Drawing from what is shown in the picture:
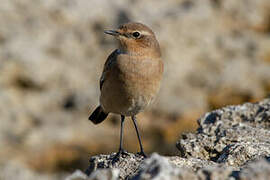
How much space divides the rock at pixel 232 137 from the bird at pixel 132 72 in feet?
2.64

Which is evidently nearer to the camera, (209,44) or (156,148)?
(156,148)

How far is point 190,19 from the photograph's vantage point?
10211mm

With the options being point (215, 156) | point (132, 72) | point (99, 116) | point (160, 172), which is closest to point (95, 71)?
point (99, 116)

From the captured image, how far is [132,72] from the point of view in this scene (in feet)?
20.1

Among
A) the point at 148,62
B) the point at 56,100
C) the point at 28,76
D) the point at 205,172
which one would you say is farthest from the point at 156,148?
the point at 205,172

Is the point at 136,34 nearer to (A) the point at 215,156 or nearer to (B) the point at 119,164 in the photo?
(A) the point at 215,156

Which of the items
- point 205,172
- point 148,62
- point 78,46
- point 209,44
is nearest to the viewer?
point 205,172

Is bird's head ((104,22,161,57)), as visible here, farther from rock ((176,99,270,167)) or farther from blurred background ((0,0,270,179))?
blurred background ((0,0,270,179))

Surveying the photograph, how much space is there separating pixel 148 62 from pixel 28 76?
3.64m

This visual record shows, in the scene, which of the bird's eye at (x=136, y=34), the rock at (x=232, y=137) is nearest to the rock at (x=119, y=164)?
the rock at (x=232, y=137)

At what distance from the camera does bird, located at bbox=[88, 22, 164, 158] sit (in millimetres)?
6102

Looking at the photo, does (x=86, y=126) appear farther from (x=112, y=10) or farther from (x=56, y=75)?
(x=112, y=10)

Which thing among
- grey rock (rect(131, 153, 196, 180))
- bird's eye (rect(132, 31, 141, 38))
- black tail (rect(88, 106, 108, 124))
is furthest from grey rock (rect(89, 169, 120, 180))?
black tail (rect(88, 106, 108, 124))

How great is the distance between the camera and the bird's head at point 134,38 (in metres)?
6.33
